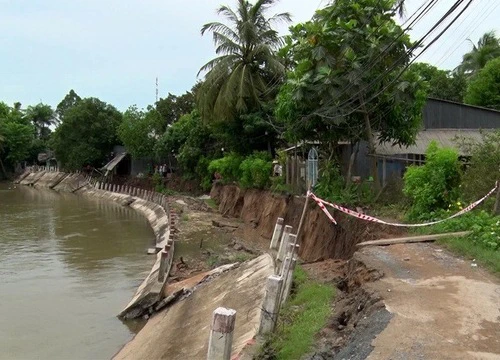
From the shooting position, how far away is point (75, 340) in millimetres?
12594

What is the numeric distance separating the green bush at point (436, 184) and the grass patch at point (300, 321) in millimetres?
4482

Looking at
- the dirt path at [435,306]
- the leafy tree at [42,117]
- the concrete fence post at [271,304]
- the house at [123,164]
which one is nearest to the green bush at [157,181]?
the house at [123,164]

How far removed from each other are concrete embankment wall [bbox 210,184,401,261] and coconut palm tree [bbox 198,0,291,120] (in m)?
5.65

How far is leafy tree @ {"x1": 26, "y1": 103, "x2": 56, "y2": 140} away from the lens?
277 ft

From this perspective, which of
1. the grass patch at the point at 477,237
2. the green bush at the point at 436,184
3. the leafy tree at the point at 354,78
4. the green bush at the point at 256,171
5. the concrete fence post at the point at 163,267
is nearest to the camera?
the grass patch at the point at 477,237

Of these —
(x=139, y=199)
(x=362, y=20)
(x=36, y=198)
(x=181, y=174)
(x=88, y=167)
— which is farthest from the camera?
(x=88, y=167)

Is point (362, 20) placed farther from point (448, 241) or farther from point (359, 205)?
point (448, 241)

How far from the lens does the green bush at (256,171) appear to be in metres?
26.2

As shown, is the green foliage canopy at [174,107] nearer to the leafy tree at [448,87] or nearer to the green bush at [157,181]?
the green bush at [157,181]

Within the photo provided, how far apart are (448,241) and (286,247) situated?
3.49 meters

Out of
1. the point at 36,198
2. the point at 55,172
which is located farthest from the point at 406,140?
the point at 55,172

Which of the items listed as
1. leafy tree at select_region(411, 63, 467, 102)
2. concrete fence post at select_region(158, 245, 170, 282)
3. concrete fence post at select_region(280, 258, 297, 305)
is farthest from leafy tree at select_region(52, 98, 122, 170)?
concrete fence post at select_region(280, 258, 297, 305)

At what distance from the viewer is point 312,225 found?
17.6 metres

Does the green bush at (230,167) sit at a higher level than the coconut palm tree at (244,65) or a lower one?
lower
